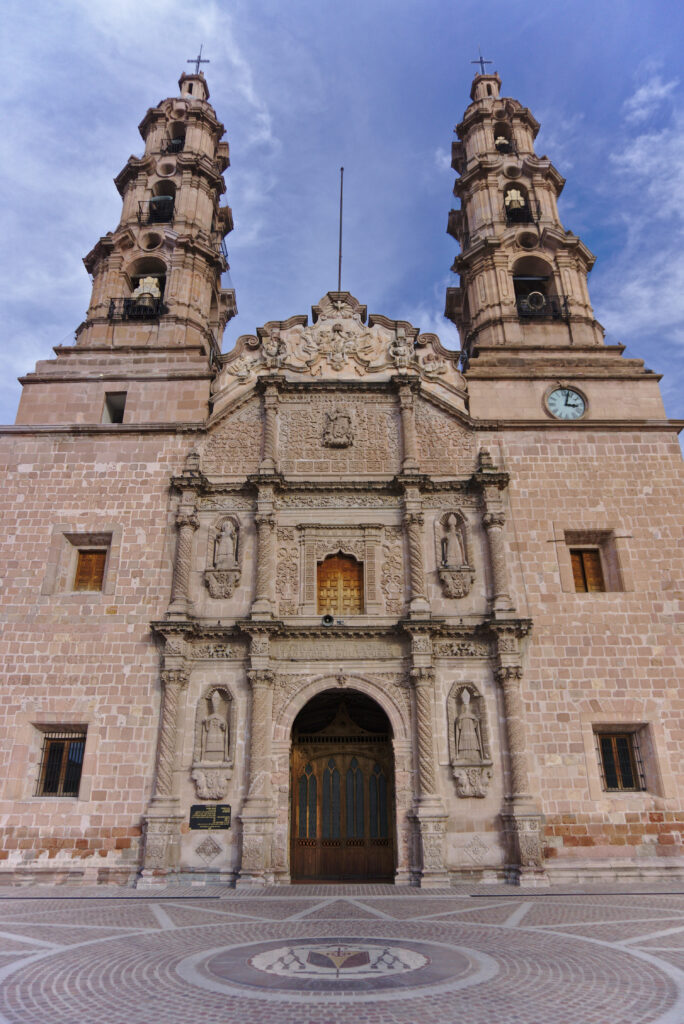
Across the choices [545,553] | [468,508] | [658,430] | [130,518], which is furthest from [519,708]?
[130,518]

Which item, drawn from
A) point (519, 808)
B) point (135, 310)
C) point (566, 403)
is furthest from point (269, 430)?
point (519, 808)

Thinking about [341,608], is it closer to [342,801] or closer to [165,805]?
[342,801]

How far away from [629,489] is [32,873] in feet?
53.3

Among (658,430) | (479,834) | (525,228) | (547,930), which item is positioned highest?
(525,228)

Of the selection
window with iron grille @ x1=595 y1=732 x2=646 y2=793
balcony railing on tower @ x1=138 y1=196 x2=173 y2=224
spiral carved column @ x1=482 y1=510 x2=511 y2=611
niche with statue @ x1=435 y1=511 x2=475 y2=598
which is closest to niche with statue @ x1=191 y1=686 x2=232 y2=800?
niche with statue @ x1=435 y1=511 x2=475 y2=598

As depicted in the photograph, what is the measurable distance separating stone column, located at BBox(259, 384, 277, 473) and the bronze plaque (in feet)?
25.6

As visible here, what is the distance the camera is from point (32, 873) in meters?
14.0

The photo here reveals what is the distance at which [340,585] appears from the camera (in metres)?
16.7

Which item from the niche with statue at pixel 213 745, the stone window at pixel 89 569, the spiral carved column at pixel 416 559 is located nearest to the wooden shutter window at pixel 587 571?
the spiral carved column at pixel 416 559

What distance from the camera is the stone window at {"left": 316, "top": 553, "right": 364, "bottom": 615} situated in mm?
16453

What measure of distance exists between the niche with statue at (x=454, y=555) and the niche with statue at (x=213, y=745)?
5.74 meters

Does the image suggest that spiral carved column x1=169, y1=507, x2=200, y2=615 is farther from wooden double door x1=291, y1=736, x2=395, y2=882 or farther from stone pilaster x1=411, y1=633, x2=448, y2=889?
stone pilaster x1=411, y1=633, x2=448, y2=889

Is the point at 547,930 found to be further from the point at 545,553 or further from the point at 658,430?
the point at 658,430

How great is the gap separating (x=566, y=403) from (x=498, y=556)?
5.38 m
